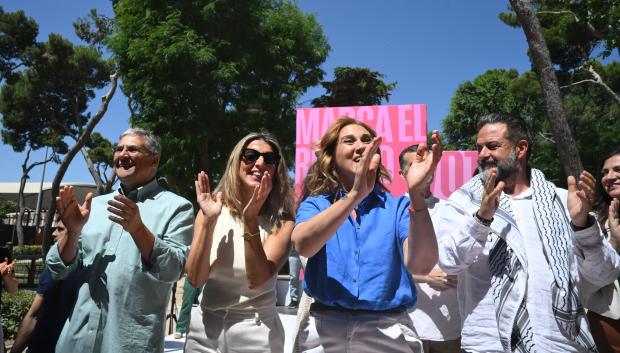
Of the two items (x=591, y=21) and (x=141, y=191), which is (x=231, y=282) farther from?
(x=591, y=21)

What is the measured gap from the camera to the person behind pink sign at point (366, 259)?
1817mm

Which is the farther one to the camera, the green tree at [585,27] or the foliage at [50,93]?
the foliage at [50,93]

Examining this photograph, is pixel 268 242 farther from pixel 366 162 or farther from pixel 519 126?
pixel 519 126

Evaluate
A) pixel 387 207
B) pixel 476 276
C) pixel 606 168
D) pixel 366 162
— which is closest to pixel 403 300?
pixel 387 207

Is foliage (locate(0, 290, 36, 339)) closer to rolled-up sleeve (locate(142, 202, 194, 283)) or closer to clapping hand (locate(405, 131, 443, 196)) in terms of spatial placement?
rolled-up sleeve (locate(142, 202, 194, 283))

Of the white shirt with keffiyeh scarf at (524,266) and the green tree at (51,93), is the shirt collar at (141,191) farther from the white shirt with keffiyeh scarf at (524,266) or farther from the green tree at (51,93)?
the green tree at (51,93)

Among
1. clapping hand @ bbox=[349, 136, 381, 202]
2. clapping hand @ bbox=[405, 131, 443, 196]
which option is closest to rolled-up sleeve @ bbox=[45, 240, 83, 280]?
clapping hand @ bbox=[349, 136, 381, 202]

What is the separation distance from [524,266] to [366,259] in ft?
3.10

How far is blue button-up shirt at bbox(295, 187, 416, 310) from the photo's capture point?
1.86m

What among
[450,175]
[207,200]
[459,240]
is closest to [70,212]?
[207,200]

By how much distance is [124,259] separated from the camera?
260 centimetres

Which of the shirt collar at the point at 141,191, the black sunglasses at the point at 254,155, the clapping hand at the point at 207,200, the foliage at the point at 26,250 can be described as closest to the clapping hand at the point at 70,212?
the shirt collar at the point at 141,191

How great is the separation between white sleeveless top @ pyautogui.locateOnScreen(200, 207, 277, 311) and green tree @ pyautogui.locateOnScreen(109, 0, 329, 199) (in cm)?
1345

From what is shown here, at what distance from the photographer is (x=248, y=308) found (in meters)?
2.43
